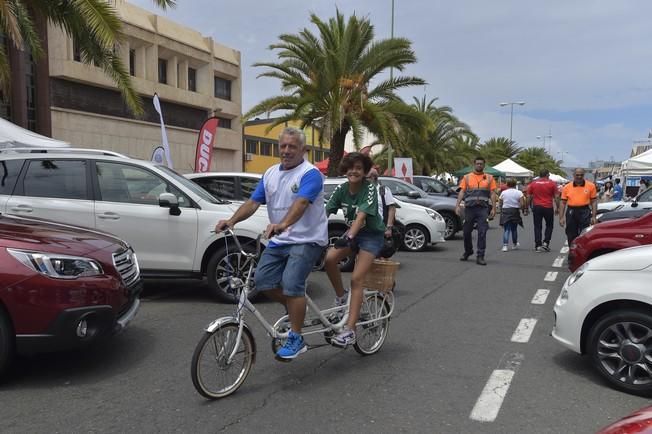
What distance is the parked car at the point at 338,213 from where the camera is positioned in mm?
9492

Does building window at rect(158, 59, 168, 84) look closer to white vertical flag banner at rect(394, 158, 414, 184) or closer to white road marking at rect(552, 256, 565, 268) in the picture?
white vertical flag banner at rect(394, 158, 414, 184)

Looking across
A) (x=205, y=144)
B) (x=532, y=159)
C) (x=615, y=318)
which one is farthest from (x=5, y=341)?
(x=532, y=159)

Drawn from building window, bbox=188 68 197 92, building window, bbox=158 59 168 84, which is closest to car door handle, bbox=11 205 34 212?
building window, bbox=158 59 168 84

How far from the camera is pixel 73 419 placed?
3568 mm

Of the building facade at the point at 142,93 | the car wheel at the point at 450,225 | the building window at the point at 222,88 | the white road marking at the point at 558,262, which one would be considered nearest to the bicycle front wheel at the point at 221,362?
the white road marking at the point at 558,262

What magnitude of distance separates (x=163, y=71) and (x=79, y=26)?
76.6ft

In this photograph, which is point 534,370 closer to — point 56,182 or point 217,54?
point 56,182

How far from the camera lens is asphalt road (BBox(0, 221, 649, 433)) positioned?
3562 mm

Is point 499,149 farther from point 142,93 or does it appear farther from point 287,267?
point 287,267

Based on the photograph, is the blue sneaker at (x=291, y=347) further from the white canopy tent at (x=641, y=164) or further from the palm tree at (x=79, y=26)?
the white canopy tent at (x=641, y=164)

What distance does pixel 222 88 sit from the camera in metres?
39.0

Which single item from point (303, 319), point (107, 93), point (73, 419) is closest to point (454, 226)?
point (303, 319)

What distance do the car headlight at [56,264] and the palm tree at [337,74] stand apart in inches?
590

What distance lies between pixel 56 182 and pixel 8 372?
299 centimetres
